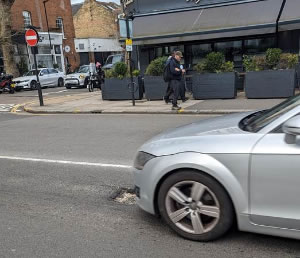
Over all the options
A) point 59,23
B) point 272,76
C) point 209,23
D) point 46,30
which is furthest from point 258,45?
point 59,23

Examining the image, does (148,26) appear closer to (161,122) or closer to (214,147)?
(161,122)

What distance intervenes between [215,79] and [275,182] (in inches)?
406

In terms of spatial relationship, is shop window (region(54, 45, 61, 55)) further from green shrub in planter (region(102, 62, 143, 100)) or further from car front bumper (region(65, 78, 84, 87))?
green shrub in planter (region(102, 62, 143, 100))

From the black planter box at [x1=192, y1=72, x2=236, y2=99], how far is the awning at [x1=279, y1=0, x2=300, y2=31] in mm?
2744

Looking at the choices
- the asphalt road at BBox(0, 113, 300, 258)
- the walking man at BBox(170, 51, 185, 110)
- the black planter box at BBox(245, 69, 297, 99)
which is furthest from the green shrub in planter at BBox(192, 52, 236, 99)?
the asphalt road at BBox(0, 113, 300, 258)

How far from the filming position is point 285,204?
291cm

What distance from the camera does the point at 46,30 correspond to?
37.2m

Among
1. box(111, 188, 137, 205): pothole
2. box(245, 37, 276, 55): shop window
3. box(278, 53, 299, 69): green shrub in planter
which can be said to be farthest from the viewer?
box(245, 37, 276, 55): shop window

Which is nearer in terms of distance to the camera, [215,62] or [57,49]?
[215,62]

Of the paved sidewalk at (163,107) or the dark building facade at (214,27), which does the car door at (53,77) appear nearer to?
the dark building facade at (214,27)

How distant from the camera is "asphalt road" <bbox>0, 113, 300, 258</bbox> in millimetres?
3248

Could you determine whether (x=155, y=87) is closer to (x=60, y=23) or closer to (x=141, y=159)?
(x=141, y=159)

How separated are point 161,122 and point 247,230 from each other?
6.76 m

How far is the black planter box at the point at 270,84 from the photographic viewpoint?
11.9 meters
